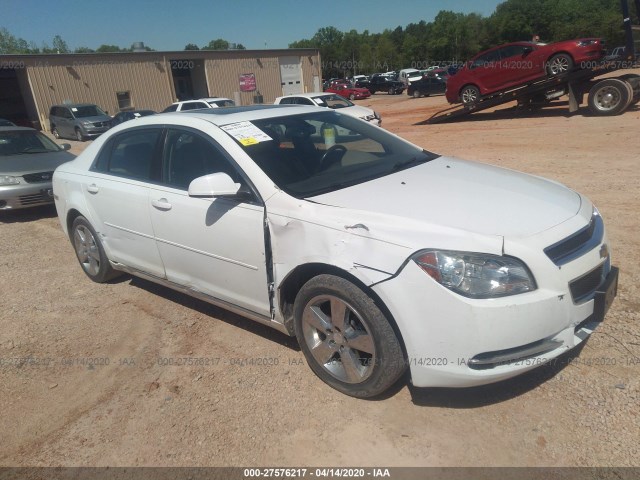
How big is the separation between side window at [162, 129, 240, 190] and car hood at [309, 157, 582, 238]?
88 centimetres

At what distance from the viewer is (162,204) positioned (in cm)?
356

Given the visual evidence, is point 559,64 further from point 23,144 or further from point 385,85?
point 385,85

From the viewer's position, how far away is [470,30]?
80812 mm

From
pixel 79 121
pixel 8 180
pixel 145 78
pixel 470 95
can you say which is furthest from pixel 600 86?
pixel 145 78

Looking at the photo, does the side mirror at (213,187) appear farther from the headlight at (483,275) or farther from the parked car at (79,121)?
the parked car at (79,121)

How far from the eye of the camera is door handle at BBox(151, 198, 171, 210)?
352cm

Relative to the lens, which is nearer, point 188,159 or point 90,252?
point 188,159

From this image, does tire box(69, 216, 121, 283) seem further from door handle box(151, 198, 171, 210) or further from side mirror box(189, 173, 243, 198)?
side mirror box(189, 173, 243, 198)

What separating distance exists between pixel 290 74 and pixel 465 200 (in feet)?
135

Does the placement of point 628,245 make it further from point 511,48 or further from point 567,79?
point 511,48

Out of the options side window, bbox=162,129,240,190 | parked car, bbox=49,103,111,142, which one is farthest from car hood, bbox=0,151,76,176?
parked car, bbox=49,103,111,142

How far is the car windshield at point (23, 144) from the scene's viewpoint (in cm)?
866

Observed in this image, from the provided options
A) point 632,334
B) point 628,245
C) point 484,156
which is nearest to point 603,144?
point 484,156

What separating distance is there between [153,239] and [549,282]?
9.16 ft
